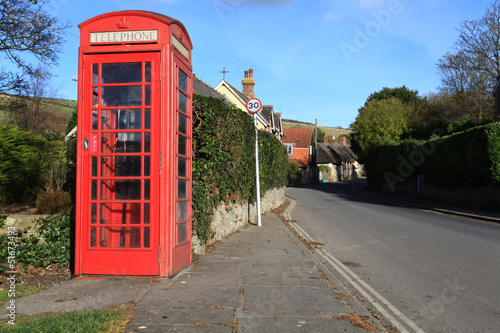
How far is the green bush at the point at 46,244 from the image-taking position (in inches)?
263

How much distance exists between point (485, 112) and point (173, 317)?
46.4m

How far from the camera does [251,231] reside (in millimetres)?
12438

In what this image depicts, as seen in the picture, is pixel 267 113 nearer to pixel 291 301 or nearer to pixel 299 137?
pixel 299 137

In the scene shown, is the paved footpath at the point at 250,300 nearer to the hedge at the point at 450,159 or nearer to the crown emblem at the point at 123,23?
the crown emblem at the point at 123,23

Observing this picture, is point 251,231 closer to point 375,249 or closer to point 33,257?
point 375,249

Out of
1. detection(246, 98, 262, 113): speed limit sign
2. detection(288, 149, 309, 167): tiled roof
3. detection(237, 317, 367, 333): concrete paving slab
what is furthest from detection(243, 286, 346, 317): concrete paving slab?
detection(288, 149, 309, 167): tiled roof

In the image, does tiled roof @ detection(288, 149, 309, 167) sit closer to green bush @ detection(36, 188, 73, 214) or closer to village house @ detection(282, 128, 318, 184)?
village house @ detection(282, 128, 318, 184)

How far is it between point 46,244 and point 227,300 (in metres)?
3.50

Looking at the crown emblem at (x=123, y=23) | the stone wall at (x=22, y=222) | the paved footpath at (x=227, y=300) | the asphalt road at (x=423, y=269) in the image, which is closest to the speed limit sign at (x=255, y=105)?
the asphalt road at (x=423, y=269)

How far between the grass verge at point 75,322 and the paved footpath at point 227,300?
0.50 ft

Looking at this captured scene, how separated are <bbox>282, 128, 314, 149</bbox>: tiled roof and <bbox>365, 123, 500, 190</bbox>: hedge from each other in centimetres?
3388

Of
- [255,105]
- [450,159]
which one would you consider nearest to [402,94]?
[450,159]

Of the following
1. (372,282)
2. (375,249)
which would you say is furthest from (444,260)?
(372,282)

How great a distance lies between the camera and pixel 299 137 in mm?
76375
